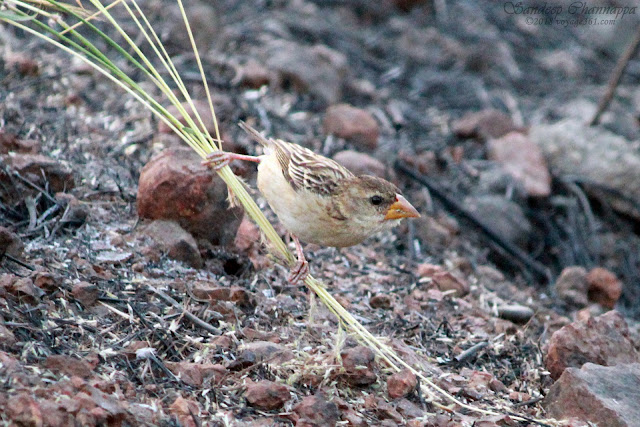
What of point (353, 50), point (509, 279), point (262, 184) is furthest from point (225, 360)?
point (353, 50)

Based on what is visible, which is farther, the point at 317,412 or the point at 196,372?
the point at 196,372

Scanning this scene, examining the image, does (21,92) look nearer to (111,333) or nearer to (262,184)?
(262,184)

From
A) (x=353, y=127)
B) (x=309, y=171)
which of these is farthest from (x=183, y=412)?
(x=353, y=127)

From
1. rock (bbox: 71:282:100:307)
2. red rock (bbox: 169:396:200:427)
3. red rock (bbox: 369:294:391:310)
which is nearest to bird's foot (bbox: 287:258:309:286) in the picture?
red rock (bbox: 369:294:391:310)

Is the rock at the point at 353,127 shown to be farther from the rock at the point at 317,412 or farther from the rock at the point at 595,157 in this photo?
the rock at the point at 317,412

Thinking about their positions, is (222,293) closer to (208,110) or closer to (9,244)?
(9,244)

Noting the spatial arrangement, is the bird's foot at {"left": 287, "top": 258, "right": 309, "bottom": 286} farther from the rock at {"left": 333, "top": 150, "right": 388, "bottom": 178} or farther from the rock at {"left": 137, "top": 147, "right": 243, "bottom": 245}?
the rock at {"left": 333, "top": 150, "right": 388, "bottom": 178}
